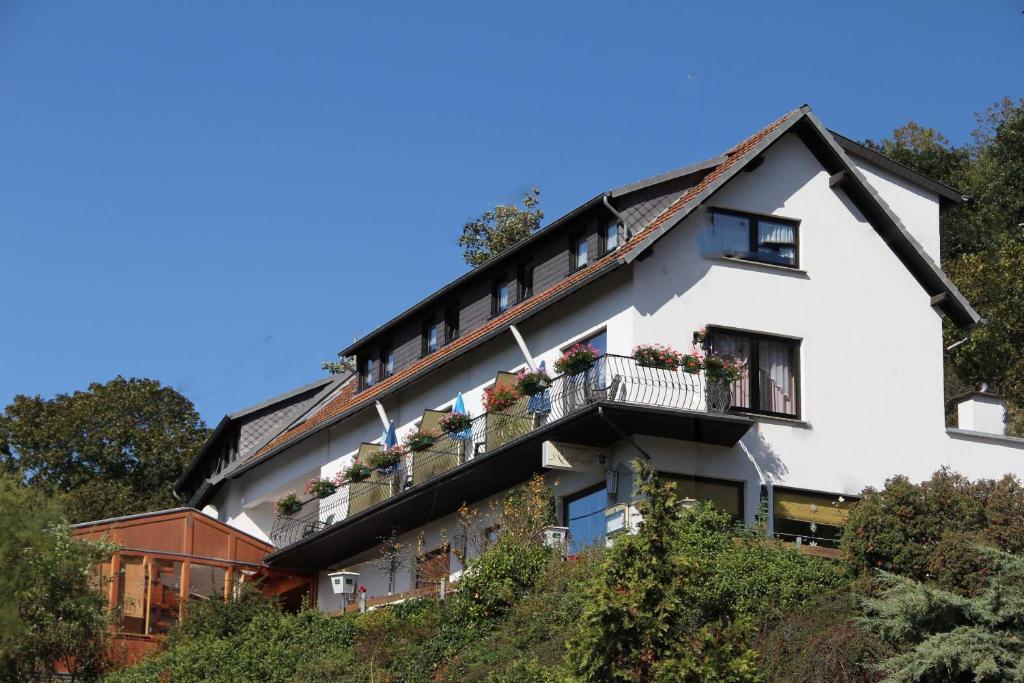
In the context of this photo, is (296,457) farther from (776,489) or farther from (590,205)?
(776,489)

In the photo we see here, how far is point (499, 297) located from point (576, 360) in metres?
6.85

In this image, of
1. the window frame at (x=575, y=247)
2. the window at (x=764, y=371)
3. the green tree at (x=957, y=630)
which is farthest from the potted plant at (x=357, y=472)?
the green tree at (x=957, y=630)

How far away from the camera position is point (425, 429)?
109ft

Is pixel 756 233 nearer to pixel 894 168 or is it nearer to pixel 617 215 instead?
pixel 617 215

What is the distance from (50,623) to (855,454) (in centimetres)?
1443

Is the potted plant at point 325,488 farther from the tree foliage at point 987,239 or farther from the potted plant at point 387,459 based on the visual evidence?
the tree foliage at point 987,239

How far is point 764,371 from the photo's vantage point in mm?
29766

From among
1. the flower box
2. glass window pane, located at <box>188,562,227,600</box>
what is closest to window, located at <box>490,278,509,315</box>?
the flower box

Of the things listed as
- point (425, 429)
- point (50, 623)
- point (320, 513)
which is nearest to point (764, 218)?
point (425, 429)

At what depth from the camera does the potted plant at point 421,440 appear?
32469 millimetres

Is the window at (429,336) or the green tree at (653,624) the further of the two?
the window at (429,336)

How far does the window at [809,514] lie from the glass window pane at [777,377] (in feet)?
5.00

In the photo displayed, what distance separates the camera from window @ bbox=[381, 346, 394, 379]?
130 feet

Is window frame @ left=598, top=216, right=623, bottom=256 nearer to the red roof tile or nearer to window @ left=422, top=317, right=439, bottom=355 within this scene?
the red roof tile
